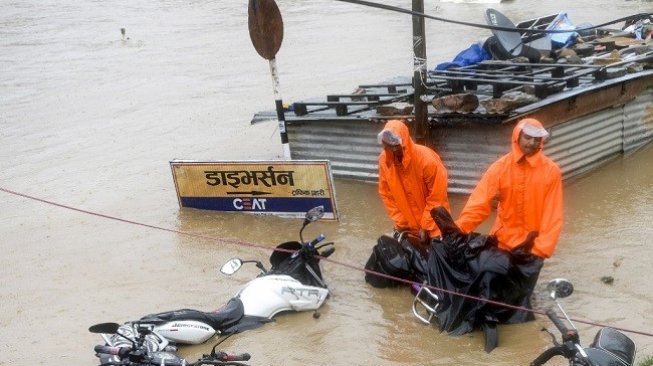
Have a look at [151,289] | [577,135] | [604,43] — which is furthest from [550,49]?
[151,289]

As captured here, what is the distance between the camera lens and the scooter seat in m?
5.70

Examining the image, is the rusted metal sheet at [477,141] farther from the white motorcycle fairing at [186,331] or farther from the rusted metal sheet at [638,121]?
the white motorcycle fairing at [186,331]

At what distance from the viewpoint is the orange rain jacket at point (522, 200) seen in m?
5.66

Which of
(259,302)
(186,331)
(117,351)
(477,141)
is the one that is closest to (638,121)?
(477,141)

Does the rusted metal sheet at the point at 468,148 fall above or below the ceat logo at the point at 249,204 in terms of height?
above

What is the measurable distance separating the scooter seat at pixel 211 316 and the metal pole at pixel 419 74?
3510mm

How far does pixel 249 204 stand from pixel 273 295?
3.02 meters

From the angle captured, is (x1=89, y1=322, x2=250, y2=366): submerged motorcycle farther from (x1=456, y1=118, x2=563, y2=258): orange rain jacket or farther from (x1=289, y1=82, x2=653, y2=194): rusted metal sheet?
(x1=289, y1=82, x2=653, y2=194): rusted metal sheet

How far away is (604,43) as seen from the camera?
41.4 feet

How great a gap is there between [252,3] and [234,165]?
1.92 metres

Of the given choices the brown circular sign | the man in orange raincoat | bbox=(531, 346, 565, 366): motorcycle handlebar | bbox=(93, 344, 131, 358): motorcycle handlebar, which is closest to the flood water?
the man in orange raincoat

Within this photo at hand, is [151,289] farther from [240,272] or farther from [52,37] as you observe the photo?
[52,37]

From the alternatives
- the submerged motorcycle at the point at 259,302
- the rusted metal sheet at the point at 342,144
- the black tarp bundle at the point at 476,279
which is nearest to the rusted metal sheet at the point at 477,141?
the rusted metal sheet at the point at 342,144

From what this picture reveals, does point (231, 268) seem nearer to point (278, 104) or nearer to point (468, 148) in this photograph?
point (278, 104)
